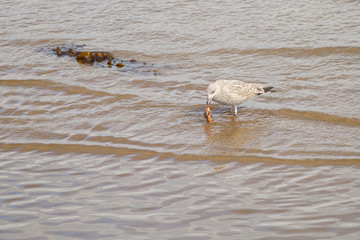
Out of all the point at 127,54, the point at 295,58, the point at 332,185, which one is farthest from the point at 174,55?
the point at 332,185

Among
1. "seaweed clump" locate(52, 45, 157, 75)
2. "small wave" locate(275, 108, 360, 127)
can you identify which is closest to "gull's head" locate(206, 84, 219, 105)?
"small wave" locate(275, 108, 360, 127)

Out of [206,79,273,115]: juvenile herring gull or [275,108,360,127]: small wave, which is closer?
[275,108,360,127]: small wave

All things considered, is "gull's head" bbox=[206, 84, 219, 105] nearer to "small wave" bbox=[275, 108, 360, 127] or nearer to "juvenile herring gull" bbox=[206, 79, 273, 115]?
"juvenile herring gull" bbox=[206, 79, 273, 115]

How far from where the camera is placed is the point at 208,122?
788 cm

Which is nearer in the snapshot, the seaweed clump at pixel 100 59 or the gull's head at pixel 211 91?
the gull's head at pixel 211 91

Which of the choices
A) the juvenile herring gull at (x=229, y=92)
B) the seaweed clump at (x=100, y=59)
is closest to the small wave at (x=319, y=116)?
the juvenile herring gull at (x=229, y=92)

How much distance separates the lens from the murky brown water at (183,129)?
4.55 meters

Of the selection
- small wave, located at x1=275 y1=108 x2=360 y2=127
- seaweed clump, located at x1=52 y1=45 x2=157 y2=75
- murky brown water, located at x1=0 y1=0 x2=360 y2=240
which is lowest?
small wave, located at x1=275 y1=108 x2=360 y2=127

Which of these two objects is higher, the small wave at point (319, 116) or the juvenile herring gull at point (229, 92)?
the juvenile herring gull at point (229, 92)

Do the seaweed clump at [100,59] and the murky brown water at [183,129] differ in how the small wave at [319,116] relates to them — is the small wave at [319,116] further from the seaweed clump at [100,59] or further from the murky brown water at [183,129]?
the seaweed clump at [100,59]

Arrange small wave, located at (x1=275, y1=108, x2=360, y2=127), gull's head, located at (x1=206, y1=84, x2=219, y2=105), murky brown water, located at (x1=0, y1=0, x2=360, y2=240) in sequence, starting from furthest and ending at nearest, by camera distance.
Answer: gull's head, located at (x1=206, y1=84, x2=219, y2=105)
small wave, located at (x1=275, y1=108, x2=360, y2=127)
murky brown water, located at (x1=0, y1=0, x2=360, y2=240)

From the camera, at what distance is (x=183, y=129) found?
24.8 feet

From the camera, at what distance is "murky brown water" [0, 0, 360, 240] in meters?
4.55

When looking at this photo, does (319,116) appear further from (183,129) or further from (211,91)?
(183,129)
